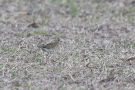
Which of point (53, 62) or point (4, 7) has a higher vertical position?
point (4, 7)

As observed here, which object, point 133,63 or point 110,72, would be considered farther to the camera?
point 133,63

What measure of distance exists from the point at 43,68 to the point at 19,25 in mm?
2190

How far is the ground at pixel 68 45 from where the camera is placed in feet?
14.6

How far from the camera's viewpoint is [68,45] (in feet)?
18.8

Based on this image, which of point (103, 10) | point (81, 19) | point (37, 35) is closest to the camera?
point (37, 35)

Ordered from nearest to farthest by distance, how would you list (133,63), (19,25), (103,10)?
(133,63)
(19,25)
(103,10)

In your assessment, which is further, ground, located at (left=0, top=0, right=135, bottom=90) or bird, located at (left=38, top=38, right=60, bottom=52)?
bird, located at (left=38, top=38, right=60, bottom=52)

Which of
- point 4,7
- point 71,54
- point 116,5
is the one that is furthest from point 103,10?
point 71,54

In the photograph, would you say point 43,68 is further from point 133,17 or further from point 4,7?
point 4,7

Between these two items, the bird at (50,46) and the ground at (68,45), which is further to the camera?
the bird at (50,46)

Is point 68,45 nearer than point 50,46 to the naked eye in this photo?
No

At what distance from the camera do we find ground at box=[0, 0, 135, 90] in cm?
446

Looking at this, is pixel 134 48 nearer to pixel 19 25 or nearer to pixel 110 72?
pixel 110 72

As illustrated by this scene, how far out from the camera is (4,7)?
27.9 ft
